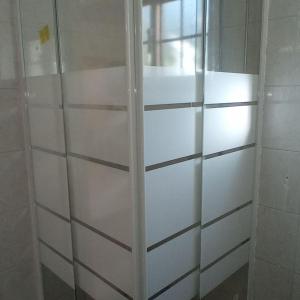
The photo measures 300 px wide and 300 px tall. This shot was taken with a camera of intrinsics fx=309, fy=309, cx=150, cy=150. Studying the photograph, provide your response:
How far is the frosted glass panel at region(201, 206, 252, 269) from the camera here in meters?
1.52

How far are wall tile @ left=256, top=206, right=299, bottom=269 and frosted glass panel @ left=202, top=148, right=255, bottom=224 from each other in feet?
0.47

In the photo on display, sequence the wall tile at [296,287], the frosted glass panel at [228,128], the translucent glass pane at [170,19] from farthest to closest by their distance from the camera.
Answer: the wall tile at [296,287]
the frosted glass panel at [228,128]
the translucent glass pane at [170,19]

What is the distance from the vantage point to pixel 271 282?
1739 mm

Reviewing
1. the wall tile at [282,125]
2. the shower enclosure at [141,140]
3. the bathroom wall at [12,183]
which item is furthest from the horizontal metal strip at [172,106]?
the bathroom wall at [12,183]

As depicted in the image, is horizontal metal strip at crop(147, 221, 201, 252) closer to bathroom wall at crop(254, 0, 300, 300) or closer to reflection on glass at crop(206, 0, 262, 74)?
bathroom wall at crop(254, 0, 300, 300)

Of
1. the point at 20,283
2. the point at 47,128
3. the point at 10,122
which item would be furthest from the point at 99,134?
the point at 20,283

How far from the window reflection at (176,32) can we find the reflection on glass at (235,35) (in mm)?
244

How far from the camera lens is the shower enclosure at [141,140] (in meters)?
1.13

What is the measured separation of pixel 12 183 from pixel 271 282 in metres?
1.50

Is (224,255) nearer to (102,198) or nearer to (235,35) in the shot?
(102,198)

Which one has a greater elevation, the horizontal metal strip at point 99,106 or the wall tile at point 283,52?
the wall tile at point 283,52

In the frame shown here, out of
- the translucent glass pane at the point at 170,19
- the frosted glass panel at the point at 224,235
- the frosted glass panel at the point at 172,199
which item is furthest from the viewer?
the frosted glass panel at the point at 224,235

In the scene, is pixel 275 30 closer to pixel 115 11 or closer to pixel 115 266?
pixel 115 11

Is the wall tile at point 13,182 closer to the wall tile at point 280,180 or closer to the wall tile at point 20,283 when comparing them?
the wall tile at point 20,283
